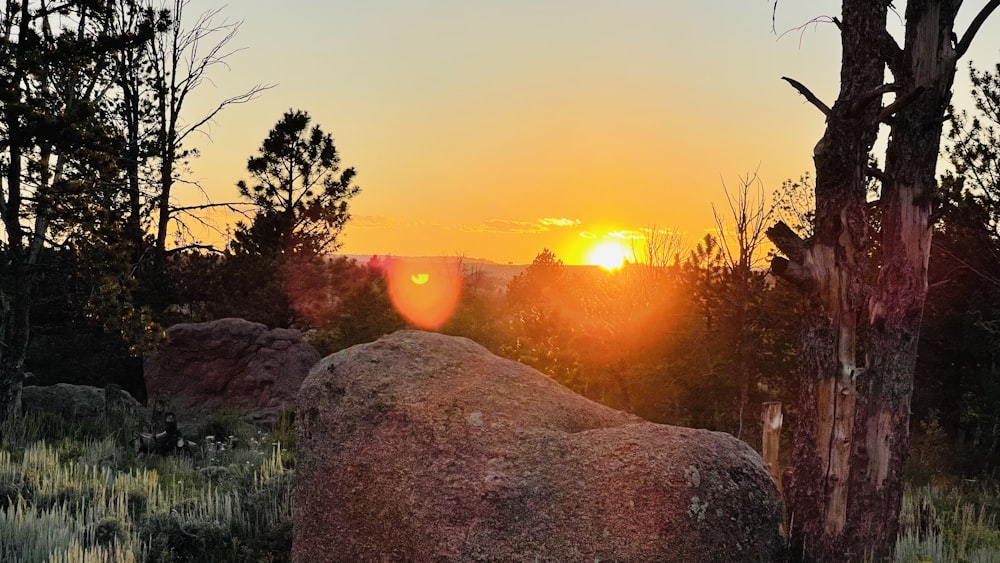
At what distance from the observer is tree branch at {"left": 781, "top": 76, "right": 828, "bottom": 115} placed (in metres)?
7.54

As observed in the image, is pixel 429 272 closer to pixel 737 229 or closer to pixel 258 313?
pixel 258 313

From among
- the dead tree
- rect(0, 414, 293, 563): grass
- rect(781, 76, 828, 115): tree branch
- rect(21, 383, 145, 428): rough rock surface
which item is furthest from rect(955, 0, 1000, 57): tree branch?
rect(21, 383, 145, 428): rough rock surface

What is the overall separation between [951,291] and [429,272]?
14727mm

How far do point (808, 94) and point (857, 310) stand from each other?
7.26 ft

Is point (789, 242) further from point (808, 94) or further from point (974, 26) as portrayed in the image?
point (974, 26)

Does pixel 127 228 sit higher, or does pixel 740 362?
pixel 127 228

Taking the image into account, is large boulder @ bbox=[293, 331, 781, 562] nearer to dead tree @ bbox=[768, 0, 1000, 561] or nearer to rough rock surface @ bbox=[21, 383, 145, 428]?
dead tree @ bbox=[768, 0, 1000, 561]

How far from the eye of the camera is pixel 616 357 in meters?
16.8

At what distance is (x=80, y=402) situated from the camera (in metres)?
16.1

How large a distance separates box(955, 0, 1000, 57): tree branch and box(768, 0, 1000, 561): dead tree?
0.02 meters

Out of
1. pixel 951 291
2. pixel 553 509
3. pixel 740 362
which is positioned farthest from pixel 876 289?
pixel 951 291

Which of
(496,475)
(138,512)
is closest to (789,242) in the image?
(496,475)

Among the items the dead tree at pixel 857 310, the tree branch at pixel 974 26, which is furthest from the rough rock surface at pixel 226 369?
the tree branch at pixel 974 26

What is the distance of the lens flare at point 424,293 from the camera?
18.7 meters
